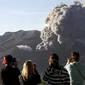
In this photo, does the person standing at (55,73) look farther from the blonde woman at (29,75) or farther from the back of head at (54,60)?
the blonde woman at (29,75)

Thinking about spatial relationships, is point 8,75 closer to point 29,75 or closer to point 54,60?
point 29,75

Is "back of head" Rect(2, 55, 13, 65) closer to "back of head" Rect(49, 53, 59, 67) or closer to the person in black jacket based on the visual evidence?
the person in black jacket

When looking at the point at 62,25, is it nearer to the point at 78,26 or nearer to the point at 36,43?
the point at 78,26

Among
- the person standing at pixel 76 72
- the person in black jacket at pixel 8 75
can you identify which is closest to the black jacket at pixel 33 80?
the person in black jacket at pixel 8 75

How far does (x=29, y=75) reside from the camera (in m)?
7.00

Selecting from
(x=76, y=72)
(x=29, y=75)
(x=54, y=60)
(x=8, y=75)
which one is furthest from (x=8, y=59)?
(x=76, y=72)

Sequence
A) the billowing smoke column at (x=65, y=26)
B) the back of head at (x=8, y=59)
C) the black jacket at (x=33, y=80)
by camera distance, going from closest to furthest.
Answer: the back of head at (x=8, y=59) < the black jacket at (x=33, y=80) < the billowing smoke column at (x=65, y=26)

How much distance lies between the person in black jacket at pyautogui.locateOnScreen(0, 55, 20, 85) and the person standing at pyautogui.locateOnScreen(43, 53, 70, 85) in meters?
0.58

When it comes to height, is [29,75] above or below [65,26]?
below

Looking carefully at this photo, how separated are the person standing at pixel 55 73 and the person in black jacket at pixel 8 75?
0.58 metres

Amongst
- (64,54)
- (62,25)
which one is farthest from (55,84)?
(64,54)

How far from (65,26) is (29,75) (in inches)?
3026

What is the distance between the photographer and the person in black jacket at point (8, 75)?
22.7 ft

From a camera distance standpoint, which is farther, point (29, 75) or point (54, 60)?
point (29, 75)
